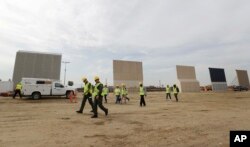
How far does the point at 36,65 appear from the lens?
87.3 feet

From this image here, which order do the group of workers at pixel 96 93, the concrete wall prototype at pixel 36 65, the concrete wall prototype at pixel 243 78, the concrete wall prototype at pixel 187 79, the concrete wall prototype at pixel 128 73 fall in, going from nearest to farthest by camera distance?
the group of workers at pixel 96 93, the concrete wall prototype at pixel 36 65, the concrete wall prototype at pixel 128 73, the concrete wall prototype at pixel 187 79, the concrete wall prototype at pixel 243 78

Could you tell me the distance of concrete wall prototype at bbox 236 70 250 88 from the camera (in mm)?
62281

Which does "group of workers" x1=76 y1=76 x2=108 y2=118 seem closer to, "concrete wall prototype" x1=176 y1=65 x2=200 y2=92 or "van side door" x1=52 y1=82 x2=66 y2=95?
"van side door" x1=52 y1=82 x2=66 y2=95

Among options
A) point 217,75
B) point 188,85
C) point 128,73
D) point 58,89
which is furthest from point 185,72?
point 58,89

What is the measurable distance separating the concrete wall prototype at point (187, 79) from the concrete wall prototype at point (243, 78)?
17.3 metres

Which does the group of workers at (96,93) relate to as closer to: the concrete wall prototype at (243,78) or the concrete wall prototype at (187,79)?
the concrete wall prototype at (187,79)

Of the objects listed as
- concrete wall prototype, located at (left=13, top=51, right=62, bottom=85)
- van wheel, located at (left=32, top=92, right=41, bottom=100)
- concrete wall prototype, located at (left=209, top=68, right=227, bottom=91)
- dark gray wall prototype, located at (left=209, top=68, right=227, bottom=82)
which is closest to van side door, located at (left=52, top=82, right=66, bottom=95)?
van wheel, located at (left=32, top=92, right=41, bottom=100)

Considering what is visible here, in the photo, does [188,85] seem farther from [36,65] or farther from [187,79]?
[36,65]

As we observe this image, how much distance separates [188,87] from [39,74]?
3509 cm

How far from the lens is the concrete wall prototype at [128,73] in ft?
143

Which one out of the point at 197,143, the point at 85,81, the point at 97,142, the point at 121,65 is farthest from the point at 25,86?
the point at 121,65

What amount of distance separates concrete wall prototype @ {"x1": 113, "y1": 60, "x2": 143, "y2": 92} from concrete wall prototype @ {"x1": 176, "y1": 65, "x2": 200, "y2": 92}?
9.85 metres

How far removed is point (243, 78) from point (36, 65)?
189 ft

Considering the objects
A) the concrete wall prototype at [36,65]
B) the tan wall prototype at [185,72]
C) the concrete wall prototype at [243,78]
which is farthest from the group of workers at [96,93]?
the concrete wall prototype at [243,78]
